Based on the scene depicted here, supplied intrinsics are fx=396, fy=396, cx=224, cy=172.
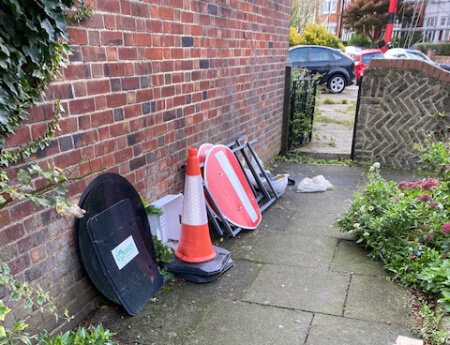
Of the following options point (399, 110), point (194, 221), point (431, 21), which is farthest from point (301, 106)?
point (431, 21)

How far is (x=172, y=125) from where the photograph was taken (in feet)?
11.4

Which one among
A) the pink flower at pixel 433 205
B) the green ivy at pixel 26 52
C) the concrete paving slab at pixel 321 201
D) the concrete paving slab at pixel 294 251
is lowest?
the concrete paving slab at pixel 321 201

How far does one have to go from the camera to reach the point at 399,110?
6004 mm

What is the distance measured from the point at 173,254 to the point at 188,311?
2.01 feet

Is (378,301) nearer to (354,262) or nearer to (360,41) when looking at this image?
(354,262)

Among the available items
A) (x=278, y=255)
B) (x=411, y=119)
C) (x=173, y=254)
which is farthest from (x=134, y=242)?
(x=411, y=119)

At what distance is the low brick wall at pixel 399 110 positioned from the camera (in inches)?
228

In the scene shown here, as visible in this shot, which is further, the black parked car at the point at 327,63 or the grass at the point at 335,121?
the black parked car at the point at 327,63

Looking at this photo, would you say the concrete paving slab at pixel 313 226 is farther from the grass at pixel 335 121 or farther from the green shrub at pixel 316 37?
the green shrub at pixel 316 37

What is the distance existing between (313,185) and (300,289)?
7.85 feet

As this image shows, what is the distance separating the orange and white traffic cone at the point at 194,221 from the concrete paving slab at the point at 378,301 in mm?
1127

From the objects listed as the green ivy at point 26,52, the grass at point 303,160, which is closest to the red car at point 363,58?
the grass at point 303,160

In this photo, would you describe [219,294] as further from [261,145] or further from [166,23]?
[261,145]

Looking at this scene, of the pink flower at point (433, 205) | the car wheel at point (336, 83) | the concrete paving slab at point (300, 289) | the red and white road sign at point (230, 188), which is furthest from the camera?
the car wheel at point (336, 83)
